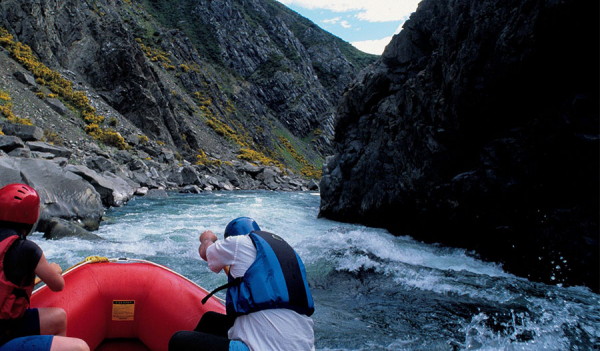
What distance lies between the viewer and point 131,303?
3639mm

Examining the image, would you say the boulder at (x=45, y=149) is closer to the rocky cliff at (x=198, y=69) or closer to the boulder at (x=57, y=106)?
the rocky cliff at (x=198, y=69)

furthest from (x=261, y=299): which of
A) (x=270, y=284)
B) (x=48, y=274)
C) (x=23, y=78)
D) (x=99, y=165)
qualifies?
(x=23, y=78)

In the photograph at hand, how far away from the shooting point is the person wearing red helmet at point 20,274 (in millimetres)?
2092

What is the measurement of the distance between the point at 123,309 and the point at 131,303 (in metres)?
0.11

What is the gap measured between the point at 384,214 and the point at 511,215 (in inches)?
241

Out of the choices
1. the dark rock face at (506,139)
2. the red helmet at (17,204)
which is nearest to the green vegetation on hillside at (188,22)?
the dark rock face at (506,139)

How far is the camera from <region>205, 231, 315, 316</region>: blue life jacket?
2035 mm

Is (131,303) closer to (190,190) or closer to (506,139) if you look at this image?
(506,139)

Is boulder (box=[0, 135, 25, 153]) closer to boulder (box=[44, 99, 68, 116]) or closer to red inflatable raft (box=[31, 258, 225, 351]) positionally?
boulder (box=[44, 99, 68, 116])

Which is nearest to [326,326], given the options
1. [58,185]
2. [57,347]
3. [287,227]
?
[57,347]

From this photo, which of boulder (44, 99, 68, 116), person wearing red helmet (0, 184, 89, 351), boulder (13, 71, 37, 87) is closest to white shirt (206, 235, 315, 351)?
person wearing red helmet (0, 184, 89, 351)

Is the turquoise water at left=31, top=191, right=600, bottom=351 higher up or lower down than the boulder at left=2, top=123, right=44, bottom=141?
higher up

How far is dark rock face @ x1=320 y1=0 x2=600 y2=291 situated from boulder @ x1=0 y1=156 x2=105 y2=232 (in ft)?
35.9

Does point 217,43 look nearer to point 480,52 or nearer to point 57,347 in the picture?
point 480,52
